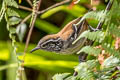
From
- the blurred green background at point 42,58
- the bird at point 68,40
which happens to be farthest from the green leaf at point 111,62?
the blurred green background at point 42,58

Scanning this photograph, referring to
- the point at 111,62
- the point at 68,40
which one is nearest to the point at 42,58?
the point at 68,40

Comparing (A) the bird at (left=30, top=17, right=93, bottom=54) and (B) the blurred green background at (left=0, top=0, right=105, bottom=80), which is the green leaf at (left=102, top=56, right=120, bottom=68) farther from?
(B) the blurred green background at (left=0, top=0, right=105, bottom=80)

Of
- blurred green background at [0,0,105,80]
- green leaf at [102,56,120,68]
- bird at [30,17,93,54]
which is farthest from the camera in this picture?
blurred green background at [0,0,105,80]

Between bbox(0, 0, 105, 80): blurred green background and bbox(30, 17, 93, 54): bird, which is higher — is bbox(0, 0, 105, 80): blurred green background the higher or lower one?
the higher one

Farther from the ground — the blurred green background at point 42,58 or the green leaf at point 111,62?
the blurred green background at point 42,58

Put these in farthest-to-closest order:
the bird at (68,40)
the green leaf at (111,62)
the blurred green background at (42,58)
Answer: the blurred green background at (42,58)
the bird at (68,40)
the green leaf at (111,62)

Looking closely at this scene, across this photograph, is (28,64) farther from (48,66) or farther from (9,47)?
(9,47)

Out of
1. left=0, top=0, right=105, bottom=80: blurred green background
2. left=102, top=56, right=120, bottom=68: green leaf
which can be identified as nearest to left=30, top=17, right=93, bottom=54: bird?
left=102, top=56, right=120, bottom=68: green leaf

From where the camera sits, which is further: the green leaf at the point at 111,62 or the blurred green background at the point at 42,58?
the blurred green background at the point at 42,58

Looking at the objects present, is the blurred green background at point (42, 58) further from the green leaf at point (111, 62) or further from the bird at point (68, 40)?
the green leaf at point (111, 62)
